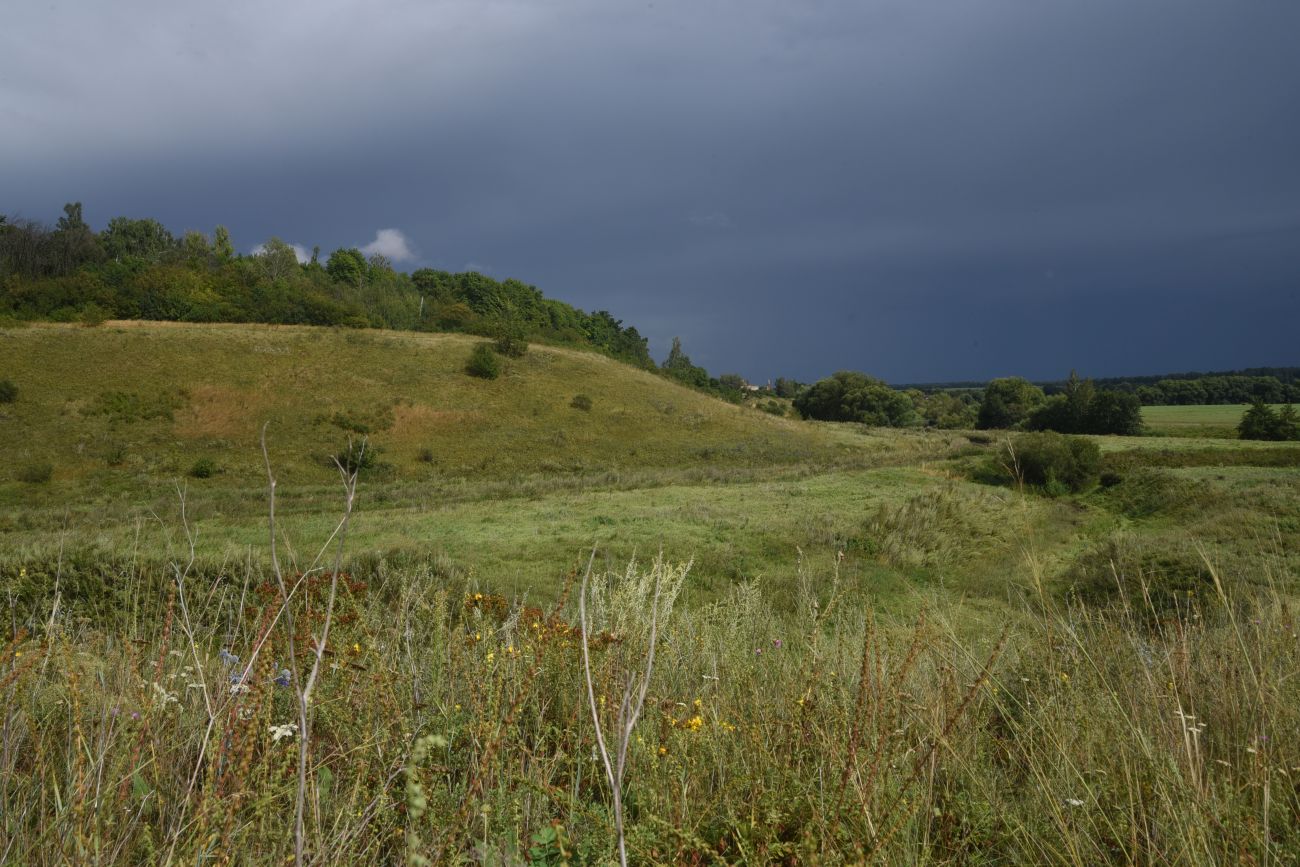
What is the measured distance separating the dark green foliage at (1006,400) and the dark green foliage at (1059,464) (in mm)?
50225

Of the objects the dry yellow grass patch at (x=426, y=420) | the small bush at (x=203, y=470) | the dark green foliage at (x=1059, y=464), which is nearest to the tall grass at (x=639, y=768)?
the dark green foliage at (x=1059, y=464)

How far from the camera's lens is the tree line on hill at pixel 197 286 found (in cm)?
4944

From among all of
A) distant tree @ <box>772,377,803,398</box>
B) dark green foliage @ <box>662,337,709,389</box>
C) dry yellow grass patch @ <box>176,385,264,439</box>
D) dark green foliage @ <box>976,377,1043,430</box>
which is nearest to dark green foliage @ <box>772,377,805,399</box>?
distant tree @ <box>772,377,803,398</box>

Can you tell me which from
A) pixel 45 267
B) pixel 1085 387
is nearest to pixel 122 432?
pixel 45 267

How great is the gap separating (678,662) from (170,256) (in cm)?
8650

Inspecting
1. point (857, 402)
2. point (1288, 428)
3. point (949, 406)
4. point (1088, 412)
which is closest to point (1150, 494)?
point (1288, 428)

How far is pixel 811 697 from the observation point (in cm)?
266

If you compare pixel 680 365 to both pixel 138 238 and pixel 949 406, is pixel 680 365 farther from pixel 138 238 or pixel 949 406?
pixel 138 238

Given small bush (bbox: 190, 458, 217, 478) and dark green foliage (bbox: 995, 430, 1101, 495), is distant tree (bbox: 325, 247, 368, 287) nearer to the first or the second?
small bush (bbox: 190, 458, 217, 478)

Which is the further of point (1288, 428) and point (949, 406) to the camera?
point (949, 406)

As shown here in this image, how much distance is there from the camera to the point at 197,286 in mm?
55688

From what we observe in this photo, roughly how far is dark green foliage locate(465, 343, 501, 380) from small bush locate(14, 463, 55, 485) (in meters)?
24.2

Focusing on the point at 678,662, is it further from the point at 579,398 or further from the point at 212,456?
the point at 579,398

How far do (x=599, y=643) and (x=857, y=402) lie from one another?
73575 millimetres
